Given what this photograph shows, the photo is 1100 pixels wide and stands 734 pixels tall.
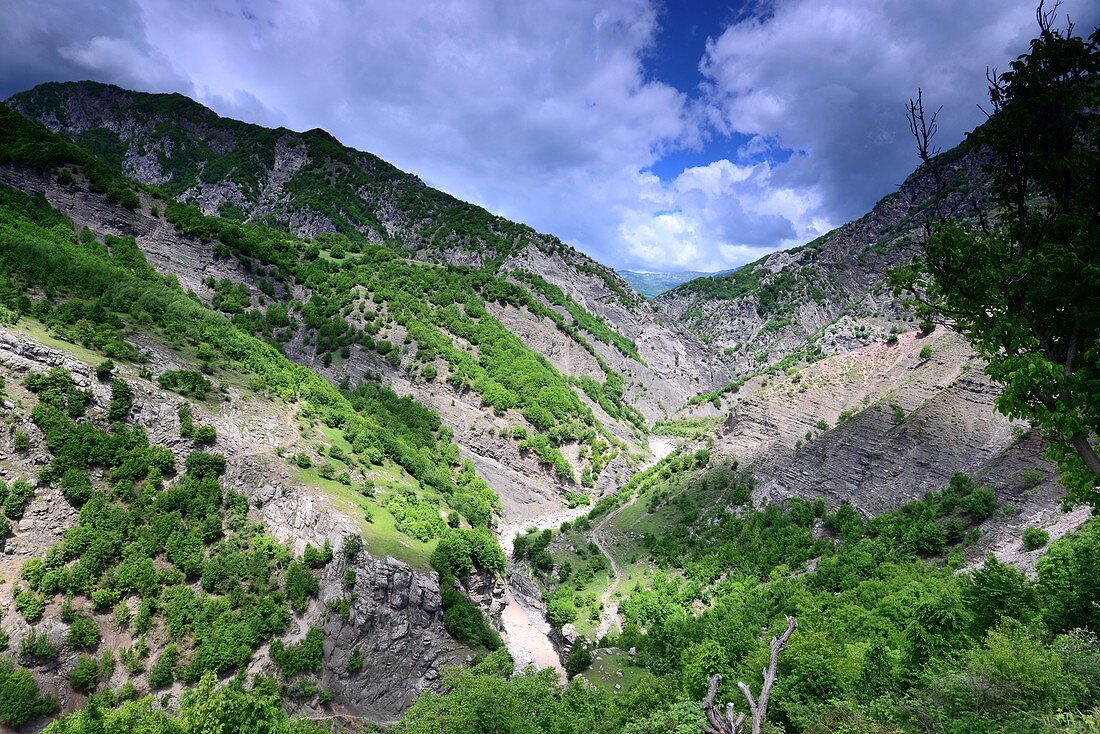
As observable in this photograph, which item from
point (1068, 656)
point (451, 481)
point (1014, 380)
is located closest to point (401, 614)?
point (451, 481)

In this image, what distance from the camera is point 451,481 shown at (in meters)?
50.3

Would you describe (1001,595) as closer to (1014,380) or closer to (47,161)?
(1014,380)

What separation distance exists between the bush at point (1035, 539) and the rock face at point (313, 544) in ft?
101

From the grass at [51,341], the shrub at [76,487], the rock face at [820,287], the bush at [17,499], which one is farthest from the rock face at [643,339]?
the bush at [17,499]

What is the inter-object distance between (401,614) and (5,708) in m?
16.1

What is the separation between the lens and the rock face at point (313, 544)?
24.5 metres

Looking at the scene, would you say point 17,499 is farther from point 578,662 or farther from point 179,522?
point 578,662

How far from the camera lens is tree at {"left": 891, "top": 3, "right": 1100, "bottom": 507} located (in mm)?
6934

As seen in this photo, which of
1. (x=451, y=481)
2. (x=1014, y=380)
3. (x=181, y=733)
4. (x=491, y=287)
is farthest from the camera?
(x=491, y=287)

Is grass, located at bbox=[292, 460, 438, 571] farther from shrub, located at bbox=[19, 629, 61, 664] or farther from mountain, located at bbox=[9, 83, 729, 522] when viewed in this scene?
mountain, located at bbox=[9, 83, 729, 522]

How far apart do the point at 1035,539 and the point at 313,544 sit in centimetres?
3804

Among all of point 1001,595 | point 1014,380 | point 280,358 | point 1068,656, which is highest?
point 280,358

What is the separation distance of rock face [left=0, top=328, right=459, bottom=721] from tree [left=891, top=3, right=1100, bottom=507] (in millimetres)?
30356

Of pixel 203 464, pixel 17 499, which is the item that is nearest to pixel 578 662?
pixel 203 464
